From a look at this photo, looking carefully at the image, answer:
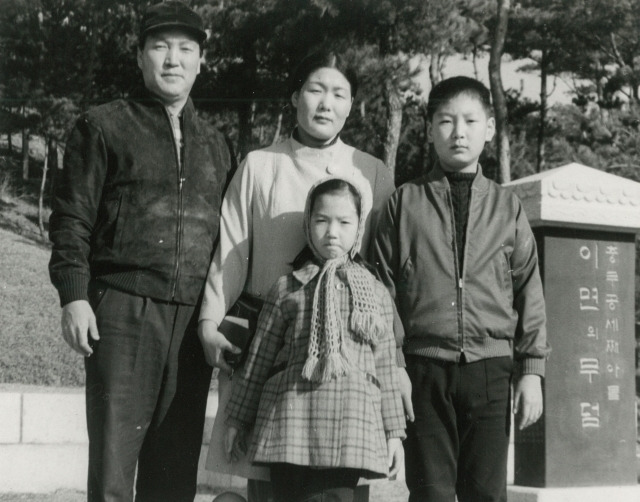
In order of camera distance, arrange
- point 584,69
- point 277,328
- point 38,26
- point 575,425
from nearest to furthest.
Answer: point 277,328 < point 575,425 < point 38,26 < point 584,69

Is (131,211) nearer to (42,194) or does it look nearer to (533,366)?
(533,366)

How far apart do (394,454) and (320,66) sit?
1101 millimetres

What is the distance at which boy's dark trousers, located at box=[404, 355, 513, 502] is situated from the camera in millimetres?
2229

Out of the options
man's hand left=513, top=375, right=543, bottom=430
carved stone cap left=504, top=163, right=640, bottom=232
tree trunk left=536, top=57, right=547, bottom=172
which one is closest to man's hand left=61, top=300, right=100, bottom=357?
man's hand left=513, top=375, right=543, bottom=430

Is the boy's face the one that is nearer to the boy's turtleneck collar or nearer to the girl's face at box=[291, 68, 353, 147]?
the boy's turtleneck collar

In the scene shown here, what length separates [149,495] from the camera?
7.63 ft

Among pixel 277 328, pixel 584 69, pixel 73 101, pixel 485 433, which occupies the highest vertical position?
pixel 584 69

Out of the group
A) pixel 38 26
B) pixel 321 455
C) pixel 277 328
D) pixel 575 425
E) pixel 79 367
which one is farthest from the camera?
pixel 38 26

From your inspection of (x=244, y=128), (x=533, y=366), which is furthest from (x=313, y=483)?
(x=244, y=128)

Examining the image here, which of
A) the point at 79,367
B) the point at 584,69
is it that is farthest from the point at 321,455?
the point at 584,69

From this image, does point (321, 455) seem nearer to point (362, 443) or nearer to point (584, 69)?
point (362, 443)

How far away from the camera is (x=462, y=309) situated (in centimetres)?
224

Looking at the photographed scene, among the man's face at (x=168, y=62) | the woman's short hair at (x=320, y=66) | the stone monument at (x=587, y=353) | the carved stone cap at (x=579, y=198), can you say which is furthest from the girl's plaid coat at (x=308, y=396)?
the stone monument at (x=587, y=353)

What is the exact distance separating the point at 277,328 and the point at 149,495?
0.64m
